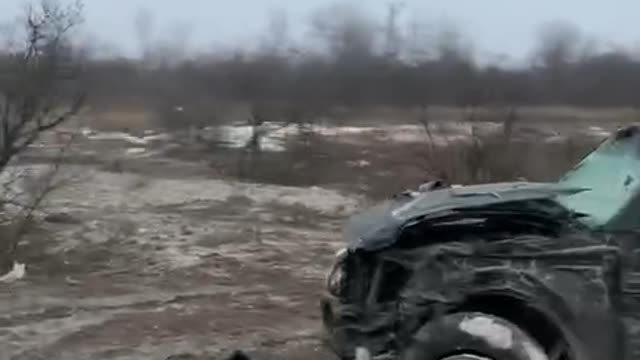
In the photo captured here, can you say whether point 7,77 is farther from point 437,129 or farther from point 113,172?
point 113,172

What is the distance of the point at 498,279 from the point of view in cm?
577

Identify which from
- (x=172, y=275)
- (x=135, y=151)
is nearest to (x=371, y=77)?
(x=135, y=151)

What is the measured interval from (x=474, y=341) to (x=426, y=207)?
76 cm

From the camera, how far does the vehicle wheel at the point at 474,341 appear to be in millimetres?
5684

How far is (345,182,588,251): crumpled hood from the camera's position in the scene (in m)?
5.96

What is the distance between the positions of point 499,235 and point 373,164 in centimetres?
2644

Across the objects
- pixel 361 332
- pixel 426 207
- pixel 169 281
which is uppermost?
pixel 426 207

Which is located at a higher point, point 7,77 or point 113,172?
point 7,77

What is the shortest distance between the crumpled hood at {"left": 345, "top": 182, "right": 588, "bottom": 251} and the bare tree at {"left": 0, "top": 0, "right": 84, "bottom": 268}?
30.1ft

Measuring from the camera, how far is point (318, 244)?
56.1 feet

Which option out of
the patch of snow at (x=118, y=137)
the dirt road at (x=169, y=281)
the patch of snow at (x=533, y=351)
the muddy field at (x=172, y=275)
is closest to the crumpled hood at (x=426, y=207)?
the patch of snow at (x=533, y=351)

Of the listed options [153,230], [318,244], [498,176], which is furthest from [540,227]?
[498,176]

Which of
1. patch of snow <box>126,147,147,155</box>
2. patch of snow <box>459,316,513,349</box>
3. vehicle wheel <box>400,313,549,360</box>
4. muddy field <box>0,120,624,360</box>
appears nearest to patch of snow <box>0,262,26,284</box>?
muddy field <box>0,120,624,360</box>

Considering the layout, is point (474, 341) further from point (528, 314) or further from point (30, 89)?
point (30, 89)
